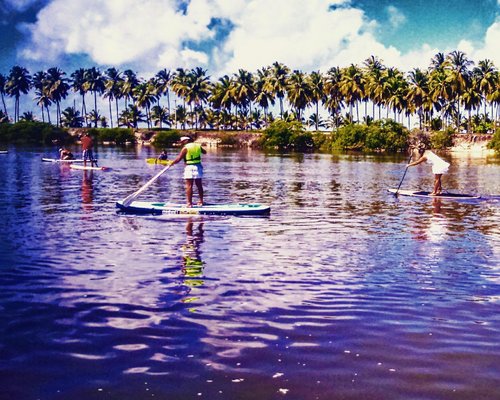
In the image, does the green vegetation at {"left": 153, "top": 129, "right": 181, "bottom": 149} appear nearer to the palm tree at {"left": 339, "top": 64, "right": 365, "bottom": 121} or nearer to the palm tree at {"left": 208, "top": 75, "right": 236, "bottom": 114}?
the palm tree at {"left": 208, "top": 75, "right": 236, "bottom": 114}

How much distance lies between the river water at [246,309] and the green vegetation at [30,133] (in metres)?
117

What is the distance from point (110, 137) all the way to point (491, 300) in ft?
423

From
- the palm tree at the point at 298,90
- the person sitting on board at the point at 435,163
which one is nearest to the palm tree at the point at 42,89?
the palm tree at the point at 298,90

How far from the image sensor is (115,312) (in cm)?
748

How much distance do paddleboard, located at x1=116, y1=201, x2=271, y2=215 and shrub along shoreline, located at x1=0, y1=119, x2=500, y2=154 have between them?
75.4 m

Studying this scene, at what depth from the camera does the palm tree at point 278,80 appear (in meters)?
123

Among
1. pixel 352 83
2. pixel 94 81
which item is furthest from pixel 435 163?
pixel 94 81

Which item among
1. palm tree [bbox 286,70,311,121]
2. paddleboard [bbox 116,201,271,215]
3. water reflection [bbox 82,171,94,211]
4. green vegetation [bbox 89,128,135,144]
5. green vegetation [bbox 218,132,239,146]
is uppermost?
palm tree [bbox 286,70,311,121]

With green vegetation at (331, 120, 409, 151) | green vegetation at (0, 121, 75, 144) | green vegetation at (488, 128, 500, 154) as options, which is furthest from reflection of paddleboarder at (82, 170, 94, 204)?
green vegetation at (0, 121, 75, 144)

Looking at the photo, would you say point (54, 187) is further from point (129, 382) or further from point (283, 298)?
point (129, 382)

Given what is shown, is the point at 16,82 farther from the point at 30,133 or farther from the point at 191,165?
the point at 191,165

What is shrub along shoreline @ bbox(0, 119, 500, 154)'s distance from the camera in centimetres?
10025

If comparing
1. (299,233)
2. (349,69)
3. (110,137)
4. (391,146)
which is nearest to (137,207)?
(299,233)

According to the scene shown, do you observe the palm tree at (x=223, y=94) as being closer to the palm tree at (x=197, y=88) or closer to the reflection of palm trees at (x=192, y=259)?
the palm tree at (x=197, y=88)
